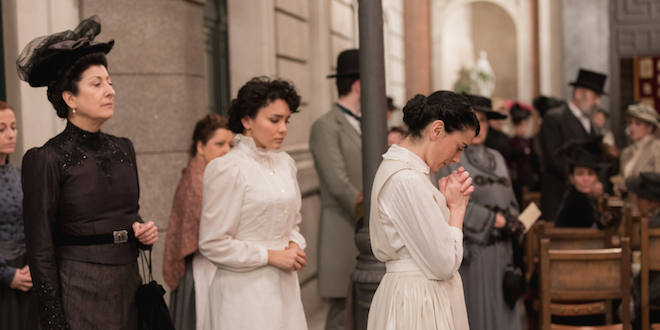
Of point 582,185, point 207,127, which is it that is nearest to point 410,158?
point 207,127

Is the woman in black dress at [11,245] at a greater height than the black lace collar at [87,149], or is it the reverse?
the black lace collar at [87,149]

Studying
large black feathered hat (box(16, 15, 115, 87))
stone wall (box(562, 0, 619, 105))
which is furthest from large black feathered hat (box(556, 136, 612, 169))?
stone wall (box(562, 0, 619, 105))

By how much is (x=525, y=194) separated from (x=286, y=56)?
2.47m

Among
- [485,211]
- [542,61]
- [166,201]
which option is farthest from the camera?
[542,61]

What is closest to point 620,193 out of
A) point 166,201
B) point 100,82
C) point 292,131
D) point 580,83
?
point 580,83

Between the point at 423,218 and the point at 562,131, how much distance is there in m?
4.63

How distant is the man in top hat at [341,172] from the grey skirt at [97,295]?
2109mm

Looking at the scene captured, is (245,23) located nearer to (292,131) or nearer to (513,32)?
(292,131)

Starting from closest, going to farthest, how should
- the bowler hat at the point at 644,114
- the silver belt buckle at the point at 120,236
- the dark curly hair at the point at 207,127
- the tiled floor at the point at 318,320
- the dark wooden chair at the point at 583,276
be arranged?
1. the silver belt buckle at the point at 120,236
2. the dark wooden chair at the point at 583,276
3. the dark curly hair at the point at 207,127
4. the tiled floor at the point at 318,320
5. the bowler hat at the point at 644,114

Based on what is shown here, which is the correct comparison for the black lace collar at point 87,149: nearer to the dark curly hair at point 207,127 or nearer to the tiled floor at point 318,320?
the dark curly hair at point 207,127

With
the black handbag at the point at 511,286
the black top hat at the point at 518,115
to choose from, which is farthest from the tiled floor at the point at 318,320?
the black top hat at the point at 518,115

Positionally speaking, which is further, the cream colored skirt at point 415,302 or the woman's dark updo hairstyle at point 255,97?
the woman's dark updo hairstyle at point 255,97

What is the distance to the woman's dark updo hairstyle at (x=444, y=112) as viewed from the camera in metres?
2.41

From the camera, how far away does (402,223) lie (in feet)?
7.80
